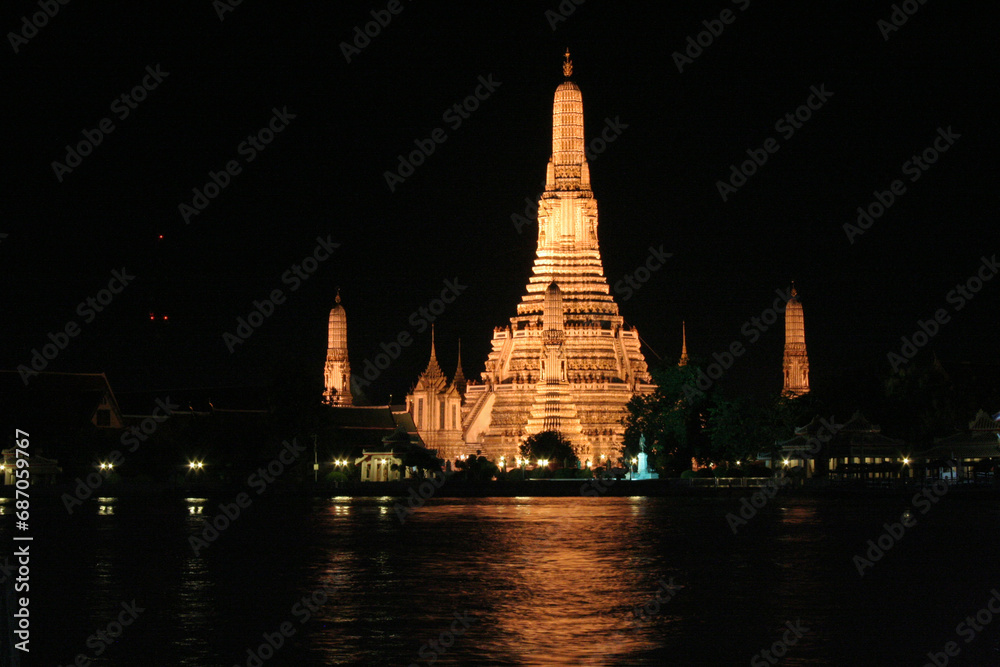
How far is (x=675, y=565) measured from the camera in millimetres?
37062

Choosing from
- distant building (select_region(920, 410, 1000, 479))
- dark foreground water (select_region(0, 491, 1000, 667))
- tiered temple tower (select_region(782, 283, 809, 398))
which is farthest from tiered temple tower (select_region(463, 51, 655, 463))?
dark foreground water (select_region(0, 491, 1000, 667))

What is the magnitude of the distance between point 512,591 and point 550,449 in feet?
216

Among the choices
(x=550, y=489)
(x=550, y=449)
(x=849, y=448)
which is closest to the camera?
(x=550, y=489)

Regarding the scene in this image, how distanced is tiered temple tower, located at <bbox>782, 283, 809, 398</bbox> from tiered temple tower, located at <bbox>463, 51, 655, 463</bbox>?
11.5 meters

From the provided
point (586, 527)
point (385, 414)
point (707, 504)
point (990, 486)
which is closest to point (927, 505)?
point (707, 504)

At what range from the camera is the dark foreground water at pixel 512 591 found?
23812mm

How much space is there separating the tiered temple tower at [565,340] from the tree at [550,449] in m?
5.08

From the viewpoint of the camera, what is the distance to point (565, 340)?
107062 mm

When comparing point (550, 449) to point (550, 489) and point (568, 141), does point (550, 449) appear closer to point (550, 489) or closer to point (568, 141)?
point (550, 489)

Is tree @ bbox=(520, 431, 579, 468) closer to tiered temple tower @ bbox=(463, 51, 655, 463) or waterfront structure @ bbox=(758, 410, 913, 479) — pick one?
tiered temple tower @ bbox=(463, 51, 655, 463)

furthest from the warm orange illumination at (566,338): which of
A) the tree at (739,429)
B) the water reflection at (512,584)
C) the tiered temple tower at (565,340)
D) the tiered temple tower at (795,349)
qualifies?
the water reflection at (512,584)

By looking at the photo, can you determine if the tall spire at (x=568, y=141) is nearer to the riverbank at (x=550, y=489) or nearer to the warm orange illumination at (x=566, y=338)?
the warm orange illumination at (x=566, y=338)

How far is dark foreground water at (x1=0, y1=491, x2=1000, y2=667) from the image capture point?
78.1 ft

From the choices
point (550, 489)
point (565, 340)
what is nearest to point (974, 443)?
point (550, 489)
